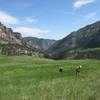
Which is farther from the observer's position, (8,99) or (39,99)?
(8,99)

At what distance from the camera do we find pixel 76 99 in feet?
48.7

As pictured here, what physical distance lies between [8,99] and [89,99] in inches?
221

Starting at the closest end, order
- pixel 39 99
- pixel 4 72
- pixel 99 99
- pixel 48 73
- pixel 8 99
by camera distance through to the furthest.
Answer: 1. pixel 99 99
2. pixel 39 99
3. pixel 8 99
4. pixel 48 73
5. pixel 4 72

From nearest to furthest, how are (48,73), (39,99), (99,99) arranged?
(99,99), (39,99), (48,73)

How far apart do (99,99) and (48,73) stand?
32.1 m

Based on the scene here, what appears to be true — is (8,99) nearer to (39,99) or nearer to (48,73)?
(39,99)

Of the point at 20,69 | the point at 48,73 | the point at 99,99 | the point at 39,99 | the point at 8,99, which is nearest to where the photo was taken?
the point at 99,99

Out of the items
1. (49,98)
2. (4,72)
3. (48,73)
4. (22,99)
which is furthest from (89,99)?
(4,72)

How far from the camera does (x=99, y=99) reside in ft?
46.3

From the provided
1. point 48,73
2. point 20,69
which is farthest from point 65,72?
point 20,69

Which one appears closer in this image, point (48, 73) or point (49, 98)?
point (49, 98)

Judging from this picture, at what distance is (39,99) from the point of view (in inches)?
593

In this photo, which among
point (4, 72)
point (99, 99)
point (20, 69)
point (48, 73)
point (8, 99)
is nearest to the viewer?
point (99, 99)

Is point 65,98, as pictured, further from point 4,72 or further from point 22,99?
Result: point 4,72
